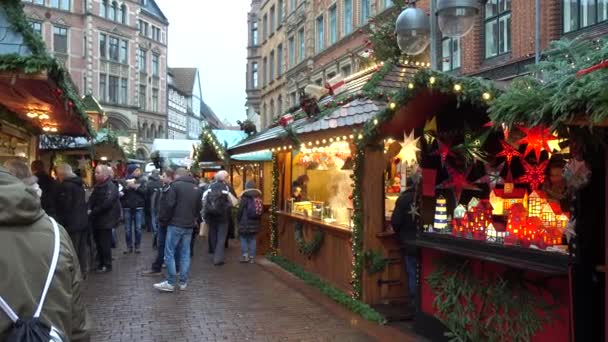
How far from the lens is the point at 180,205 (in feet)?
27.9

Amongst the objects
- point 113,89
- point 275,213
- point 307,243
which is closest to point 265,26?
point 113,89

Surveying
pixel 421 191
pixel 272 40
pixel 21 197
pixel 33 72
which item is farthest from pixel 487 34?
pixel 272 40

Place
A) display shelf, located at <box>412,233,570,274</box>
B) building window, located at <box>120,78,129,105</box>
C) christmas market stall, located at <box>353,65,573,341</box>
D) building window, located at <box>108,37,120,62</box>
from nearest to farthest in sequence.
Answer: display shelf, located at <box>412,233,570,274</box> < christmas market stall, located at <box>353,65,573,341</box> < building window, located at <box>108,37,120,62</box> < building window, located at <box>120,78,129,105</box>

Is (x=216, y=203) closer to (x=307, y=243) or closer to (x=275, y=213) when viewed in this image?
(x=275, y=213)

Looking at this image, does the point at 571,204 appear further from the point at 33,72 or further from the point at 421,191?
the point at 33,72

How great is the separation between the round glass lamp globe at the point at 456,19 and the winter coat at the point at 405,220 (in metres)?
2.03

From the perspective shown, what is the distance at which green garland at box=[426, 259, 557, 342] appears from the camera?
15.6 feet

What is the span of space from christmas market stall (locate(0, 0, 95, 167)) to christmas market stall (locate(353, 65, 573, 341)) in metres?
3.65

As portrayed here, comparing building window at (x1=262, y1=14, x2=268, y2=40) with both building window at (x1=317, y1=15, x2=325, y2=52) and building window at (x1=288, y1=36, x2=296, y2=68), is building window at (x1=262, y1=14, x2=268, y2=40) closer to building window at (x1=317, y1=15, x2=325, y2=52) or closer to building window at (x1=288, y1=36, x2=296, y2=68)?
building window at (x1=288, y1=36, x2=296, y2=68)

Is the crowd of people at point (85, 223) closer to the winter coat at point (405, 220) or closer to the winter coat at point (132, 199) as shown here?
the winter coat at point (132, 199)

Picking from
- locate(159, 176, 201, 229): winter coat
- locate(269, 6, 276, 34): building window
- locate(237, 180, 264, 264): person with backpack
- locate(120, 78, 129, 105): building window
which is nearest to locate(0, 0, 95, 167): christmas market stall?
locate(159, 176, 201, 229): winter coat

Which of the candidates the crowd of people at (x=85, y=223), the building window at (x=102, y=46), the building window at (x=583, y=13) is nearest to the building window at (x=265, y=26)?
the building window at (x=102, y=46)

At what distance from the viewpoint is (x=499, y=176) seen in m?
5.86

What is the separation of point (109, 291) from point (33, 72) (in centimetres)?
415
